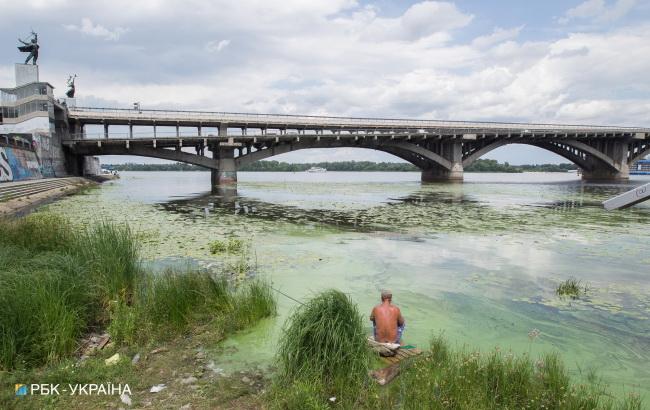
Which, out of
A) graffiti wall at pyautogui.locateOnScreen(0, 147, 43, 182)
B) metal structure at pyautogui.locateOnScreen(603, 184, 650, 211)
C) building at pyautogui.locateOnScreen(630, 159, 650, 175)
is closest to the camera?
metal structure at pyautogui.locateOnScreen(603, 184, 650, 211)

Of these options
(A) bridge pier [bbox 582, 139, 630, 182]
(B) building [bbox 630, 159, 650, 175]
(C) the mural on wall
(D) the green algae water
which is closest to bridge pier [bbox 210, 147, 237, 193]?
(C) the mural on wall

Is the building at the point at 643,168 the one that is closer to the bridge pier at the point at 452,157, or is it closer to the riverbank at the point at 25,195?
the bridge pier at the point at 452,157

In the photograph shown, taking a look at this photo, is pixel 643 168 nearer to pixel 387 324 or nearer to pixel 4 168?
pixel 4 168

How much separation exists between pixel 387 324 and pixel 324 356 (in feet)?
5.39

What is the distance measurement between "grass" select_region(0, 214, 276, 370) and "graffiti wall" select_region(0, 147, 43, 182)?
105 feet

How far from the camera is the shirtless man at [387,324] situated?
6.52 m

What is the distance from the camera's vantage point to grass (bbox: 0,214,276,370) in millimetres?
5969

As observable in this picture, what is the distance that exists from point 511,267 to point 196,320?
9.24 meters

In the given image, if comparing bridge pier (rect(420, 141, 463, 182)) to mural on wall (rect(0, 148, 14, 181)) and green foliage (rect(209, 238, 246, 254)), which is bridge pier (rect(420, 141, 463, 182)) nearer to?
mural on wall (rect(0, 148, 14, 181))

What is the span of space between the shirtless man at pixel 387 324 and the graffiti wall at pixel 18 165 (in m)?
38.9

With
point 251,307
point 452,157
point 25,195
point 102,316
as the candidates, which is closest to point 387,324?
point 251,307

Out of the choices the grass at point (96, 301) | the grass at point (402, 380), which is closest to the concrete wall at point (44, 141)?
the grass at point (96, 301)

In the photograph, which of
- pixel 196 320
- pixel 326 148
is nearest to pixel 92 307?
pixel 196 320

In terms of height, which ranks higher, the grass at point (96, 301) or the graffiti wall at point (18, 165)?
the graffiti wall at point (18, 165)
